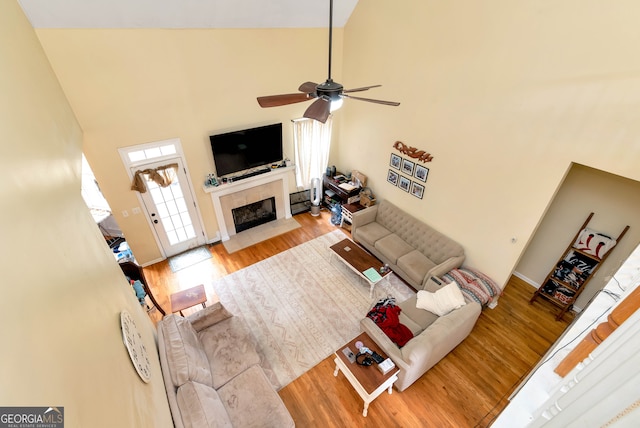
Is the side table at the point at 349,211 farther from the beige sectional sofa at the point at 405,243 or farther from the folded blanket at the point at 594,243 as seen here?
the folded blanket at the point at 594,243

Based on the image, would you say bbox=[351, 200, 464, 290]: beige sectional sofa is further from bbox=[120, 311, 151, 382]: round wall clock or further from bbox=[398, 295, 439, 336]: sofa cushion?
bbox=[120, 311, 151, 382]: round wall clock

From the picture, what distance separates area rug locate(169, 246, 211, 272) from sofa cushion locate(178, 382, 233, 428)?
10.2 feet

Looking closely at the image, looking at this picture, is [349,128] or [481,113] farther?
[349,128]

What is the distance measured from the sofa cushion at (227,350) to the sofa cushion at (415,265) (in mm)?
2832

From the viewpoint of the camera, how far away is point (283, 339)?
4344mm

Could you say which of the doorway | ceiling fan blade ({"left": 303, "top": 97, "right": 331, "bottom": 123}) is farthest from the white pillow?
the doorway

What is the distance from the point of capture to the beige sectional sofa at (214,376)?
2.80 metres

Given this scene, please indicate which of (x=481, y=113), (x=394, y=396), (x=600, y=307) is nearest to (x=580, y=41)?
(x=481, y=113)

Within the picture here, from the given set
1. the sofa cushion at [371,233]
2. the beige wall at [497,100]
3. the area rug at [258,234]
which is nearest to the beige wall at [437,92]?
the beige wall at [497,100]

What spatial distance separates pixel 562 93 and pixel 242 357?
16.5 feet

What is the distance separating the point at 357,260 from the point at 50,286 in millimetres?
4409

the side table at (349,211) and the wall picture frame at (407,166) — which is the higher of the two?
the wall picture frame at (407,166)

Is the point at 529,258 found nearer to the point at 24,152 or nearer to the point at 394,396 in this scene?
the point at 394,396

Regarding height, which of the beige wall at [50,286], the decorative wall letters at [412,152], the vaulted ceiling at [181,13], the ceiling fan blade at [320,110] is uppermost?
the vaulted ceiling at [181,13]
